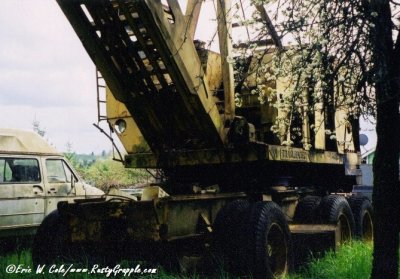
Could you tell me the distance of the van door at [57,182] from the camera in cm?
977

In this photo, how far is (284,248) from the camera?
6547 mm

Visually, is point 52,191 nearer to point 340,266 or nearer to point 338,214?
point 338,214

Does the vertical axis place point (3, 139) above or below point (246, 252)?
above

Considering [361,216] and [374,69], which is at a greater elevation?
[374,69]

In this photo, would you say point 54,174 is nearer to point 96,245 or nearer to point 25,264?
point 25,264

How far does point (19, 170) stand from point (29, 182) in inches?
10.6

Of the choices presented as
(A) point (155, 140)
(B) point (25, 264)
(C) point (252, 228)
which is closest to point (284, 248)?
(C) point (252, 228)

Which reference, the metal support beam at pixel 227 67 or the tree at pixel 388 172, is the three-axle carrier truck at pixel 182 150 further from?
the tree at pixel 388 172

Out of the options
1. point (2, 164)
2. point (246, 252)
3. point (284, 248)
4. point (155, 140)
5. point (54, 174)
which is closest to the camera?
point (246, 252)

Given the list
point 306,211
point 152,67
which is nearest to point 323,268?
point 306,211

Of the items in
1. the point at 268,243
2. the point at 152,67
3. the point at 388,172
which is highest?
the point at 152,67

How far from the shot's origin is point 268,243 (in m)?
6.49

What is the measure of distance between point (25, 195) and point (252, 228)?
4.91 m

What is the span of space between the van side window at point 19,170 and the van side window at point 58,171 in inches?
12.9
